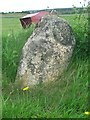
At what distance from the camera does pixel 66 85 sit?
6.66m

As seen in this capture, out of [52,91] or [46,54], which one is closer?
[52,91]

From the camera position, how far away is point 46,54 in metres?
7.06

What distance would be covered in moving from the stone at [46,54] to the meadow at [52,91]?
0.48 ft

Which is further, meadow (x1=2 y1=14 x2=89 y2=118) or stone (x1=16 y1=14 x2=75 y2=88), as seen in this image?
stone (x1=16 y1=14 x2=75 y2=88)

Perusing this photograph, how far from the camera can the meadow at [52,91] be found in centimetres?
591

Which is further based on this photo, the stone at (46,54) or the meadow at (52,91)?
the stone at (46,54)

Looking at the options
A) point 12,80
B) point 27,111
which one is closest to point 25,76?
point 12,80

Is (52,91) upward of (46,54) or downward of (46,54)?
downward

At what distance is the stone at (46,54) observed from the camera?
7.00 metres

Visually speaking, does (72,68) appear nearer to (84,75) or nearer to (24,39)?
(84,75)

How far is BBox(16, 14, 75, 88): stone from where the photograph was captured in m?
7.00

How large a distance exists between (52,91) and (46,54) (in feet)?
2.42

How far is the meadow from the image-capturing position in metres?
5.91

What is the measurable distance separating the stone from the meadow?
0.48ft
